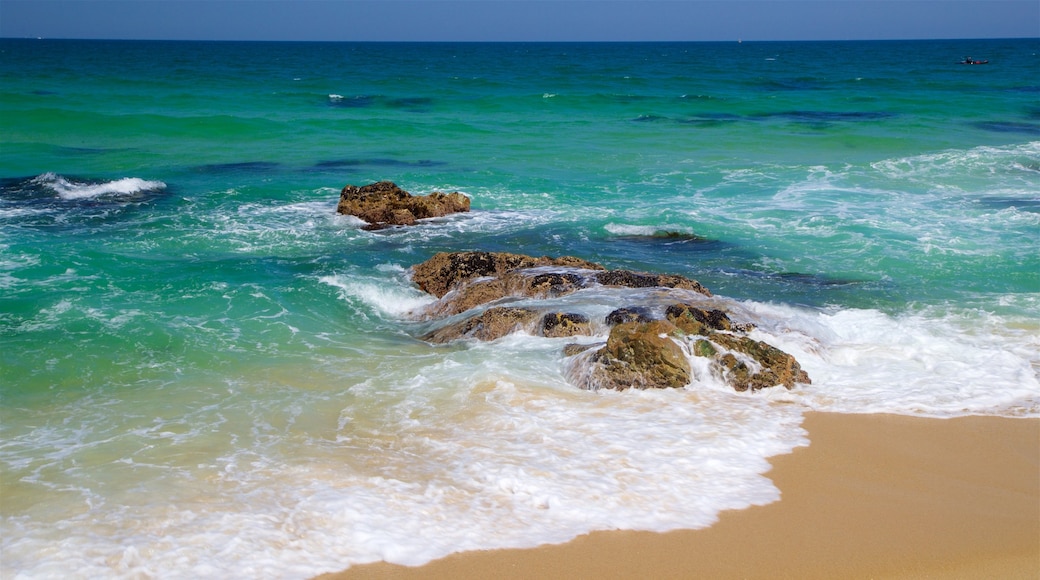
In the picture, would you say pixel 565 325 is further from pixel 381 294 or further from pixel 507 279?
pixel 381 294

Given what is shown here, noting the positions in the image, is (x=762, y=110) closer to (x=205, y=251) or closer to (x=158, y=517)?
(x=205, y=251)

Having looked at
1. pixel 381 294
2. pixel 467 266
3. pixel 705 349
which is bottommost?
pixel 381 294

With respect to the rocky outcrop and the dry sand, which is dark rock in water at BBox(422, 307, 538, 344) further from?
the dry sand

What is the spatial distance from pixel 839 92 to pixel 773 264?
4067cm

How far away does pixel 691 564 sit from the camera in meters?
5.77

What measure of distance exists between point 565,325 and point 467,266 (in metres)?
2.44

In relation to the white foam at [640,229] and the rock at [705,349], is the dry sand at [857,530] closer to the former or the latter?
the rock at [705,349]

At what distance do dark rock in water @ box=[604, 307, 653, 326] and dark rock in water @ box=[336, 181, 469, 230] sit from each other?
727 cm

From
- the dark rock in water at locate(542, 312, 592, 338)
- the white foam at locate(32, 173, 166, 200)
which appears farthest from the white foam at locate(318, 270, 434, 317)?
the white foam at locate(32, 173, 166, 200)

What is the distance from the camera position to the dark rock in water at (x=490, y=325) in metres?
10.3

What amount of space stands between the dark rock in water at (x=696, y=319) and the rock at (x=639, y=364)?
0.54m

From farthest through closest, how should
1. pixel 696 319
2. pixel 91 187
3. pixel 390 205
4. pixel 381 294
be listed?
pixel 91 187 < pixel 390 205 < pixel 381 294 < pixel 696 319

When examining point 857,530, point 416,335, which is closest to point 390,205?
point 416,335

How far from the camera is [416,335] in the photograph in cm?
1082
